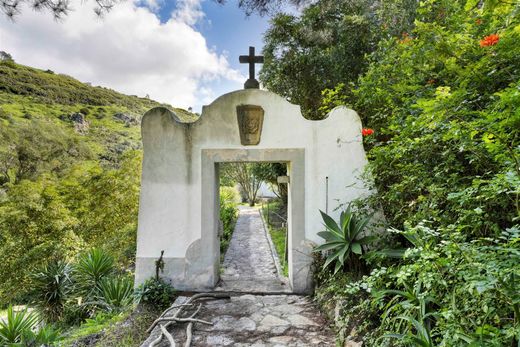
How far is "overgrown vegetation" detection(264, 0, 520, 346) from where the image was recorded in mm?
1562

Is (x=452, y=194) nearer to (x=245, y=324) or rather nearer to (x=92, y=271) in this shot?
(x=245, y=324)

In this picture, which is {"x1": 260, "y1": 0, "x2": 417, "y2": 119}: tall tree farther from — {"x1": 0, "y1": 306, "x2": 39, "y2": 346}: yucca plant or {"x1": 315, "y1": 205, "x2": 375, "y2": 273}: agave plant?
{"x1": 0, "y1": 306, "x2": 39, "y2": 346}: yucca plant

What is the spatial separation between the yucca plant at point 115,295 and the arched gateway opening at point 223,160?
1.16 m

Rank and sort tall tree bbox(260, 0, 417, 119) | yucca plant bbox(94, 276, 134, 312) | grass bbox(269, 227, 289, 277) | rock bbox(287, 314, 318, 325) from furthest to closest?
tall tree bbox(260, 0, 417, 119)
grass bbox(269, 227, 289, 277)
yucca plant bbox(94, 276, 134, 312)
rock bbox(287, 314, 318, 325)

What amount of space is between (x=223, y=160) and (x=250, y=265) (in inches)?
125

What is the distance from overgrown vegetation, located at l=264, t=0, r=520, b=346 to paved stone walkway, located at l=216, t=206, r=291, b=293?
1.13 meters

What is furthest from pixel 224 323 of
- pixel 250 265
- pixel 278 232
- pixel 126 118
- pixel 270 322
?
pixel 126 118

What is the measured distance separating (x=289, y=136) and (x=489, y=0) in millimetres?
2831

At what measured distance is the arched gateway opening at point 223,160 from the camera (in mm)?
4219

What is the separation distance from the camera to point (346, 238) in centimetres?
370

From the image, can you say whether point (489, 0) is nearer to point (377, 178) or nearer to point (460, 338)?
point (460, 338)

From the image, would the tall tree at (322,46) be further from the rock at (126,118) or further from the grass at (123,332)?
the rock at (126,118)

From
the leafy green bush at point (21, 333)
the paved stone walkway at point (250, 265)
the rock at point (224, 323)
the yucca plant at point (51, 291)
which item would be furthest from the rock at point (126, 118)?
the rock at point (224, 323)

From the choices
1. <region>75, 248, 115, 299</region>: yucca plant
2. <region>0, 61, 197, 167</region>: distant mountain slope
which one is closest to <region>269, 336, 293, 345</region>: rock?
<region>75, 248, 115, 299</region>: yucca plant
